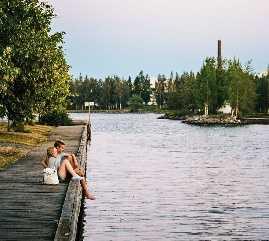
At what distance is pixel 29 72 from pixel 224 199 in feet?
43.0

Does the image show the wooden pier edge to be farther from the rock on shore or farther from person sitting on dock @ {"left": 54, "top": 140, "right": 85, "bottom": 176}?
the rock on shore

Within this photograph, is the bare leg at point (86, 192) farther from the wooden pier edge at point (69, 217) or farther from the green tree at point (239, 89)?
the green tree at point (239, 89)

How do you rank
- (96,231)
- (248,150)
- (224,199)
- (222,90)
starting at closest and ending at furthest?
(96,231)
(224,199)
(248,150)
(222,90)

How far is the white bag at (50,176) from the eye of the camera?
21.7 metres

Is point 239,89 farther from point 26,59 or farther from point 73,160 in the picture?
point 73,160

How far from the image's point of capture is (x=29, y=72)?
34.6 metres

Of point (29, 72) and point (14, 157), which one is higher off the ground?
point (29, 72)

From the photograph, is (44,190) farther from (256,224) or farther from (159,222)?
(256,224)

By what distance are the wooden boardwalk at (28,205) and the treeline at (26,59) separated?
4369 millimetres

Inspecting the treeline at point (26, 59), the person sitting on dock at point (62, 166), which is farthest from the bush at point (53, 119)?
the person sitting on dock at point (62, 166)

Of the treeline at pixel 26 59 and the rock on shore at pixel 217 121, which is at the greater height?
the treeline at pixel 26 59

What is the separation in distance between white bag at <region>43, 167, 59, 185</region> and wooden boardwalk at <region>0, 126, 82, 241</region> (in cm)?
20

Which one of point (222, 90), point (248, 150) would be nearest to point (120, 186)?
point (248, 150)

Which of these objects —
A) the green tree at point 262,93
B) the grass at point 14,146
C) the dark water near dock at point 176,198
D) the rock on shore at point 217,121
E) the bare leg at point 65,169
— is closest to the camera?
the dark water near dock at point 176,198
